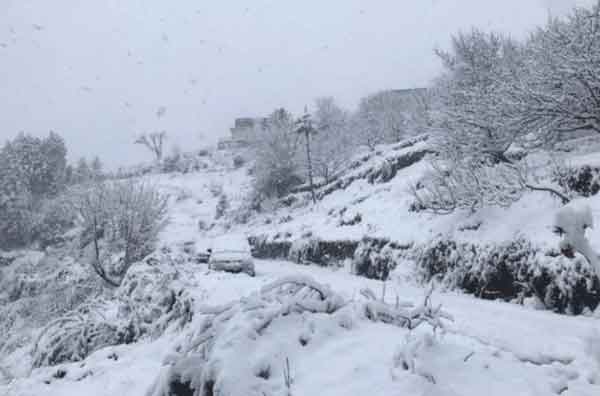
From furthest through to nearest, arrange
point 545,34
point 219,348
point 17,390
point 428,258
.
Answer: point 428,258
point 545,34
point 17,390
point 219,348

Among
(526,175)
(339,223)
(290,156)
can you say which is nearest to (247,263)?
(339,223)

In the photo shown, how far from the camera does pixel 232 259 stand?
1708cm

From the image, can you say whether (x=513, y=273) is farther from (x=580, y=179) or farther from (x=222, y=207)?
(x=222, y=207)

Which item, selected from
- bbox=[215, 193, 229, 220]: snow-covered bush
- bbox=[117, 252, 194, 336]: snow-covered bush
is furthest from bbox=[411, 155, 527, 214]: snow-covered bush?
bbox=[215, 193, 229, 220]: snow-covered bush

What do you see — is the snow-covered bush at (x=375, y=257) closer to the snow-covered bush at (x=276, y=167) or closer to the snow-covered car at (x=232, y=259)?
the snow-covered car at (x=232, y=259)

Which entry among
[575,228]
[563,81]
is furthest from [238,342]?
[563,81]

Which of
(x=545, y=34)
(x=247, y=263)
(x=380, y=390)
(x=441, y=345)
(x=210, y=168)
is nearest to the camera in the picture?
(x=380, y=390)

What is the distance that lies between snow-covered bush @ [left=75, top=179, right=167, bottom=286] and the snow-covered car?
202 inches

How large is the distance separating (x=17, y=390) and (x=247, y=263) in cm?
1000

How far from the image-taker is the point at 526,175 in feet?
37.2

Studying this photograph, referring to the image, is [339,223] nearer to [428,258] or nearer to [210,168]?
[428,258]

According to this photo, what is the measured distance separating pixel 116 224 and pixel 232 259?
706 centimetres

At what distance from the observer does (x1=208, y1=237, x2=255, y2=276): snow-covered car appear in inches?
669

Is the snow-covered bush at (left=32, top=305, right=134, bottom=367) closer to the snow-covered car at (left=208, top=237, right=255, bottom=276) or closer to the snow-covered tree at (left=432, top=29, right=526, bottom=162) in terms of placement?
the snow-covered car at (left=208, top=237, right=255, bottom=276)
